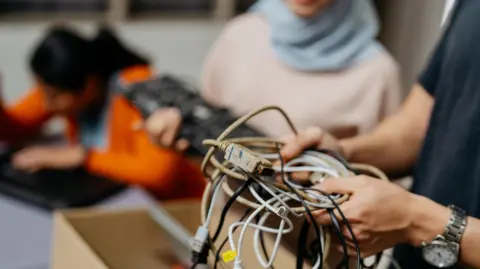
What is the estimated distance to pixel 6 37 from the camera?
236 cm

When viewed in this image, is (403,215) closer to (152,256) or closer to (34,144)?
(152,256)

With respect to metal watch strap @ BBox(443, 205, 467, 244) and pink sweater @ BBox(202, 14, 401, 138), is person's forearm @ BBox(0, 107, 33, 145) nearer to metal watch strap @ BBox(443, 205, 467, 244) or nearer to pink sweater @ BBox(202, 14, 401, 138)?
pink sweater @ BBox(202, 14, 401, 138)

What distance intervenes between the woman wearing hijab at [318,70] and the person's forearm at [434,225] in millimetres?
576

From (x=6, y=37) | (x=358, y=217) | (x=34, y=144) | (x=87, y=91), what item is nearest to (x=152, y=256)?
(x=358, y=217)

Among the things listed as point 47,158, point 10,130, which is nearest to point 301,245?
point 47,158

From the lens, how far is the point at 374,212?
751mm

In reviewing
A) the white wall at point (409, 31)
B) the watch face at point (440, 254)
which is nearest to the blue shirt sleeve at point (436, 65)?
the watch face at point (440, 254)

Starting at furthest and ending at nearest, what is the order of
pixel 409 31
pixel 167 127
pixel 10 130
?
1. pixel 409 31
2. pixel 10 130
3. pixel 167 127

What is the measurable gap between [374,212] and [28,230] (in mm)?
1001

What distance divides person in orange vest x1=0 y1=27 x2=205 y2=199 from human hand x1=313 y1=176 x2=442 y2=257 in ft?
3.22

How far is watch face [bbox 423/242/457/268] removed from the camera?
2.57 ft

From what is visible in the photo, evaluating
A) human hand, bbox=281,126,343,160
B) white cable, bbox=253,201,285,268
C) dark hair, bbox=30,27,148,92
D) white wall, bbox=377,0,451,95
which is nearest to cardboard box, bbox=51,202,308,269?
white cable, bbox=253,201,285,268

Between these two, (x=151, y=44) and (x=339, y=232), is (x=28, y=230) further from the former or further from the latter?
(x=151, y=44)

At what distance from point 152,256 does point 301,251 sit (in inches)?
19.7
